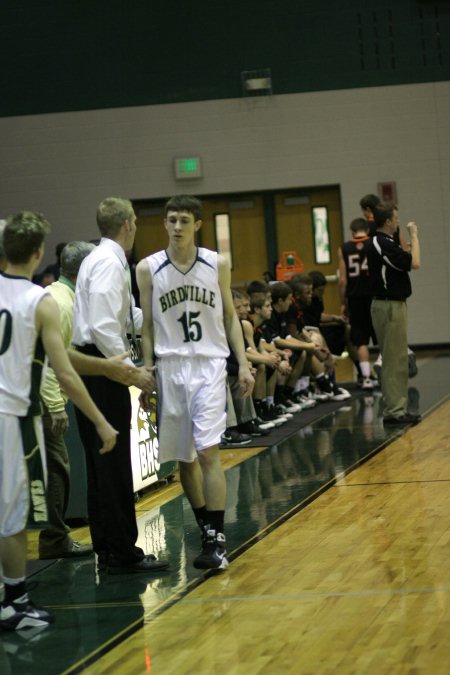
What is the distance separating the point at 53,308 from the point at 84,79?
40.7 ft

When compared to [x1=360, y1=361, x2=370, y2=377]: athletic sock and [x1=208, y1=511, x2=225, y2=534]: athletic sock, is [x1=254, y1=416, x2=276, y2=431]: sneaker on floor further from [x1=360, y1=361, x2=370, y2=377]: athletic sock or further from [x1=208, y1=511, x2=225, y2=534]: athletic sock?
[x1=208, y1=511, x2=225, y2=534]: athletic sock

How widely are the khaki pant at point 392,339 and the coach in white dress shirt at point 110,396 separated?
13.1 feet

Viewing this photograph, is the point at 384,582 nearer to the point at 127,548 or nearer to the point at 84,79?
the point at 127,548

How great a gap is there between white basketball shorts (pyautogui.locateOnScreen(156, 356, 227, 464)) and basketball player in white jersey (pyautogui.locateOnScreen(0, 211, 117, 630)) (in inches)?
35.9

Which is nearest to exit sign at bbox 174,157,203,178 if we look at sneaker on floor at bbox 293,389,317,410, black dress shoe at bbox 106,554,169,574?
sneaker on floor at bbox 293,389,317,410

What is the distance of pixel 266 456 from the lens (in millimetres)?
8016

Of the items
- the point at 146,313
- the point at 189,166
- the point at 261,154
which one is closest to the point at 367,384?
the point at 261,154

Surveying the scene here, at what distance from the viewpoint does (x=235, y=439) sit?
28.6ft

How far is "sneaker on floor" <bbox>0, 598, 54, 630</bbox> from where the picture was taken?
4.21 m

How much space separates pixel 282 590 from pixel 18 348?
57.0 inches

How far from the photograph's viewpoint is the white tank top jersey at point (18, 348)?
4.06 metres

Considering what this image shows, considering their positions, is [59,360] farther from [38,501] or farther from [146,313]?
[146,313]

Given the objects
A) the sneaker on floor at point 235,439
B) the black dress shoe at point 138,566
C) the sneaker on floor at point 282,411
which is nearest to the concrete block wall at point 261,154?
the sneaker on floor at point 282,411

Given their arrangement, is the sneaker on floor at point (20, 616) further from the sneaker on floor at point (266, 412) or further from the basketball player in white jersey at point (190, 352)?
the sneaker on floor at point (266, 412)
